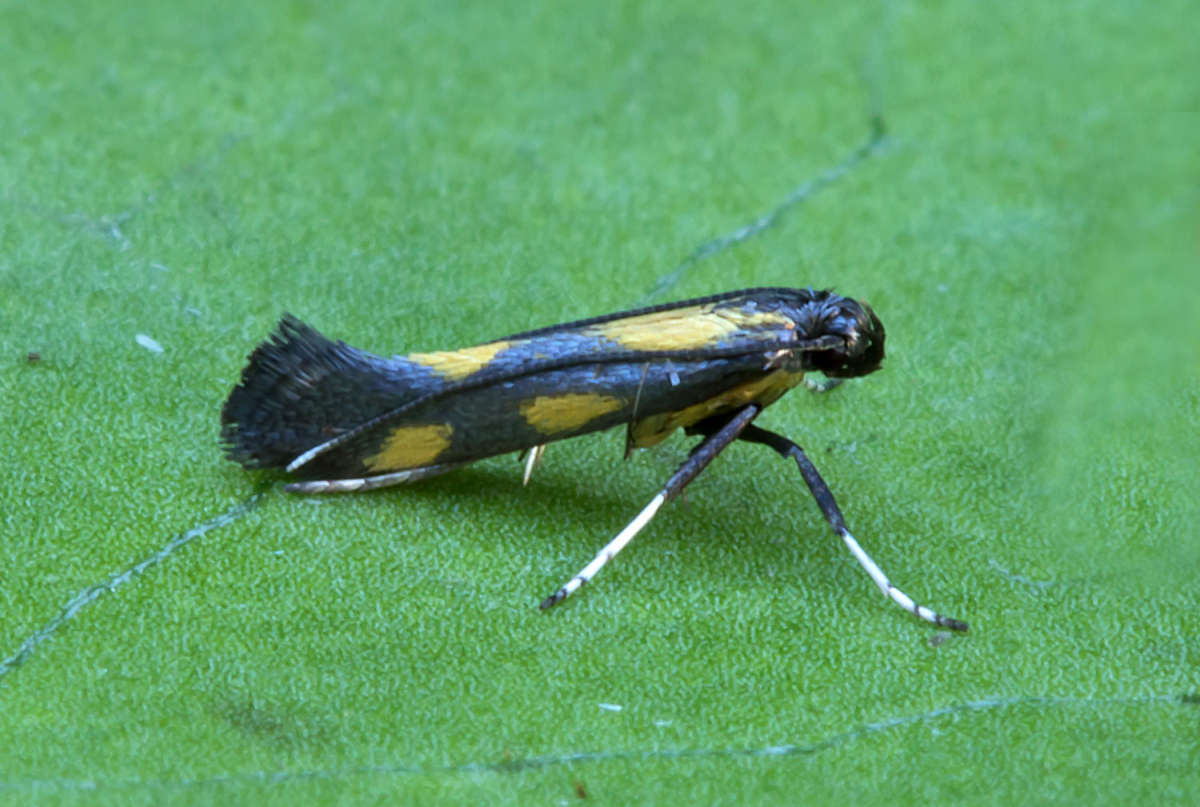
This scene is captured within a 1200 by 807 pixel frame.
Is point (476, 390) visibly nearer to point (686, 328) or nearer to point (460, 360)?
point (460, 360)

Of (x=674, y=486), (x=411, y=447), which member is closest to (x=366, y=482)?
(x=411, y=447)

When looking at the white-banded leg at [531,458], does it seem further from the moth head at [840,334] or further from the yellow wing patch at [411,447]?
the moth head at [840,334]

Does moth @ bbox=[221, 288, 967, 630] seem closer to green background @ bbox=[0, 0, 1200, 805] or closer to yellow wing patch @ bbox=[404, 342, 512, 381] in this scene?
yellow wing patch @ bbox=[404, 342, 512, 381]

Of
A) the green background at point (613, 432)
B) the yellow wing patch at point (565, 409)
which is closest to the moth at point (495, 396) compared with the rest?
the yellow wing patch at point (565, 409)

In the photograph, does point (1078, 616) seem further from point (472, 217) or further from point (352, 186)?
point (352, 186)

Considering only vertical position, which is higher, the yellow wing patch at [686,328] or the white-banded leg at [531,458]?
the yellow wing patch at [686,328]

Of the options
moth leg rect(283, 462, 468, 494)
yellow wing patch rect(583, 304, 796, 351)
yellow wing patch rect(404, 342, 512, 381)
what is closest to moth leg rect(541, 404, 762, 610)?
yellow wing patch rect(583, 304, 796, 351)
